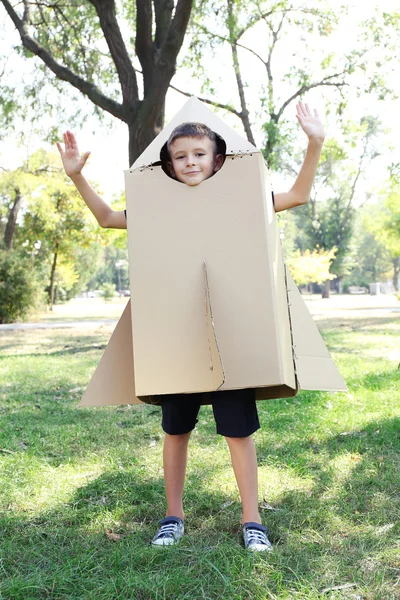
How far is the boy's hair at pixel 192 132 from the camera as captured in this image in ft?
7.66

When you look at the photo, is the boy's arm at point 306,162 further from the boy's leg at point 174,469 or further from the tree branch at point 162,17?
the tree branch at point 162,17

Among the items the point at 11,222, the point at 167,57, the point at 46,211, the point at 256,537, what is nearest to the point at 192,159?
the point at 256,537

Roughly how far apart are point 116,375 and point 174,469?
44 cm

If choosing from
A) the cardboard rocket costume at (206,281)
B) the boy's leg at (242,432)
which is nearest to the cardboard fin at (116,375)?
the cardboard rocket costume at (206,281)

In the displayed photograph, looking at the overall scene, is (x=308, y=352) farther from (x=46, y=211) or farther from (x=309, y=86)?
(x=46, y=211)

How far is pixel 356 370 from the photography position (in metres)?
6.15

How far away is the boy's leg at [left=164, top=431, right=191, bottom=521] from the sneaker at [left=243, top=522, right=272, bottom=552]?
0.31 metres

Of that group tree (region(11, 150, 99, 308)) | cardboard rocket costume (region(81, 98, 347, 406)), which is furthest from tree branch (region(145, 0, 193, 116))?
tree (region(11, 150, 99, 308))

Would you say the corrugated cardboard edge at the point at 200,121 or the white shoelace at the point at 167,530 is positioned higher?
the corrugated cardboard edge at the point at 200,121

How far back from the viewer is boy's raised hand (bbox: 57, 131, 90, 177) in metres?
2.56

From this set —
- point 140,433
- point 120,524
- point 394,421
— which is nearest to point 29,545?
point 120,524

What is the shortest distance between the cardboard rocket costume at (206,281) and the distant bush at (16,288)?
51.1 ft

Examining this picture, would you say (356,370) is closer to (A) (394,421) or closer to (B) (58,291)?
(A) (394,421)

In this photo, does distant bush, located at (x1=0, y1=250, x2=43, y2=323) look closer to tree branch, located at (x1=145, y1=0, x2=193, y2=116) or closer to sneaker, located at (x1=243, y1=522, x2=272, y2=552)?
tree branch, located at (x1=145, y1=0, x2=193, y2=116)
